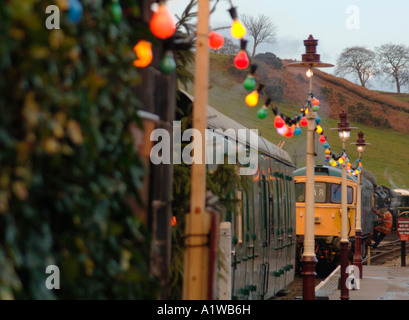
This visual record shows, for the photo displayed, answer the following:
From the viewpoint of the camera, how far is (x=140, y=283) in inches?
182

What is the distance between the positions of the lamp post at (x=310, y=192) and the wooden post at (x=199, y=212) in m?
6.35

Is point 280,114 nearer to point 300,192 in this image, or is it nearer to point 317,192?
point 300,192

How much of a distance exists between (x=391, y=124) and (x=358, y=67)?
38.5 ft

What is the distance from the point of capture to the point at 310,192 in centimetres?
1212

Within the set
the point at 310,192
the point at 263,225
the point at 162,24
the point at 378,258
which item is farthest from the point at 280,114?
the point at 378,258

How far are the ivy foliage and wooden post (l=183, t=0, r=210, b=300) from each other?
996mm

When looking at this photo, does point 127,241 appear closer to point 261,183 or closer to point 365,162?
point 261,183

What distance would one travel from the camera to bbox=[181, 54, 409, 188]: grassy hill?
275 ft

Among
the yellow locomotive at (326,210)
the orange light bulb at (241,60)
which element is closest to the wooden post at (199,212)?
the orange light bulb at (241,60)

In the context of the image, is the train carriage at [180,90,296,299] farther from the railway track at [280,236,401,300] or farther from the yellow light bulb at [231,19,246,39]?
the railway track at [280,236,401,300]

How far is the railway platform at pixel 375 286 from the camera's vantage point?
697 inches

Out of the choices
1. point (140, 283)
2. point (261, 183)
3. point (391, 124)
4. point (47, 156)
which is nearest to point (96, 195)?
point (47, 156)

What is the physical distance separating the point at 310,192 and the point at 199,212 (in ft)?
22.1

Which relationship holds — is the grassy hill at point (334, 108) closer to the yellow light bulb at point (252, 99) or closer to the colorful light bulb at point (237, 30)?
the yellow light bulb at point (252, 99)
